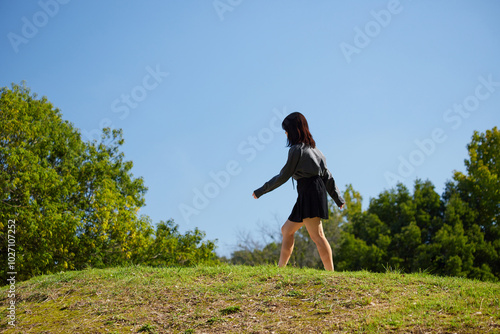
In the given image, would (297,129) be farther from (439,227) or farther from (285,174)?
(439,227)

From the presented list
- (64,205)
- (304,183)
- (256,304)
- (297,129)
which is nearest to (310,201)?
(304,183)

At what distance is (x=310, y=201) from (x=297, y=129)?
122 cm

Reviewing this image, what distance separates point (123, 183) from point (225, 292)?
57.9ft

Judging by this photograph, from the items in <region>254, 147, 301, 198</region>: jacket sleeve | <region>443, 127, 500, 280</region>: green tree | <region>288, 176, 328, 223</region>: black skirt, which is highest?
<region>443, 127, 500, 280</region>: green tree

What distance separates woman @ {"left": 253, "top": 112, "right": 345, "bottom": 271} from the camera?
738 centimetres

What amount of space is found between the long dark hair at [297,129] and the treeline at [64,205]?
12.3 metres

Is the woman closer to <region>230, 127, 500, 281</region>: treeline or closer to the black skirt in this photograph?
the black skirt

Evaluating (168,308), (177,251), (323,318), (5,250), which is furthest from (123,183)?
(323,318)

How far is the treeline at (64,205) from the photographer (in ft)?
55.7

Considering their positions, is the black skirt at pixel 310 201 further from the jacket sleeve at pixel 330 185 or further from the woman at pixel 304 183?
the jacket sleeve at pixel 330 185

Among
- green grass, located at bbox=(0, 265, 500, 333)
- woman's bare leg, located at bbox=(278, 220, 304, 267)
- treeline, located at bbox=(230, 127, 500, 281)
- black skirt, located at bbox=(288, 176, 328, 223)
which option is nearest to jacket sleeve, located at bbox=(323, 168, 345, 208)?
black skirt, located at bbox=(288, 176, 328, 223)

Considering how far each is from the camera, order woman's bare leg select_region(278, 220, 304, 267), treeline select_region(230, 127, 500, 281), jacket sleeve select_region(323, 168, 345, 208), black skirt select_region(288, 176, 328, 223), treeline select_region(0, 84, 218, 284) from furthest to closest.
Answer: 1. treeline select_region(230, 127, 500, 281)
2. treeline select_region(0, 84, 218, 284)
3. jacket sleeve select_region(323, 168, 345, 208)
4. woman's bare leg select_region(278, 220, 304, 267)
5. black skirt select_region(288, 176, 328, 223)

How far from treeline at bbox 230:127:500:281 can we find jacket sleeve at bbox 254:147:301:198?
24021 mm

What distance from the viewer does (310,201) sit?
736 centimetres
